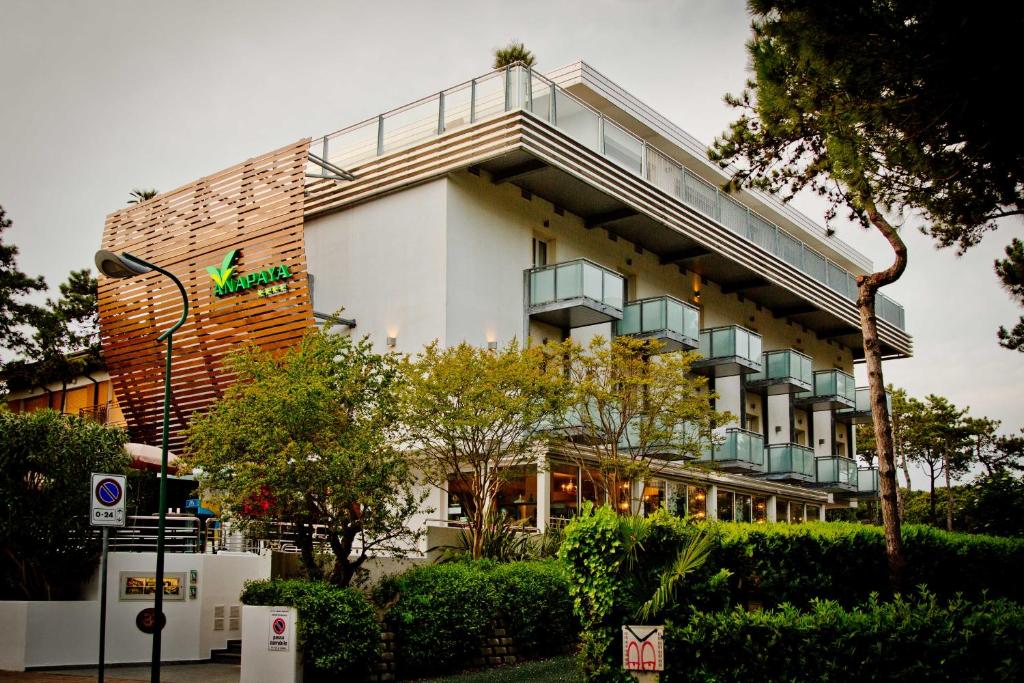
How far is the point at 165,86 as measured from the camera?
26.7m

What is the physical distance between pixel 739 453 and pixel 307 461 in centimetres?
1833

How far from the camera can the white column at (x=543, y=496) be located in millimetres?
25906

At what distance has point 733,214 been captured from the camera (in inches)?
1416

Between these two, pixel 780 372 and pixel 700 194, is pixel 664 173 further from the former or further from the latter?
pixel 780 372

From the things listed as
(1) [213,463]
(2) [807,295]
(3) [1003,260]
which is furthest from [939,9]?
(2) [807,295]

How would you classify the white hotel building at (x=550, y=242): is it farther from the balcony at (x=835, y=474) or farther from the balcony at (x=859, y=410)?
the balcony at (x=859, y=410)

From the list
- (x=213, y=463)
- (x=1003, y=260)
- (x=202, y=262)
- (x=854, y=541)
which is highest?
(x=202, y=262)

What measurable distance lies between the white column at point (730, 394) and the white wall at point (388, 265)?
1366 centimetres

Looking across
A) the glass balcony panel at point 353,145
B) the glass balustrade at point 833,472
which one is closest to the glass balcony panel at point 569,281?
the glass balcony panel at point 353,145

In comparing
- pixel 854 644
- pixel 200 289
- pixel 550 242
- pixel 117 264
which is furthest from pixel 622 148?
pixel 854 644

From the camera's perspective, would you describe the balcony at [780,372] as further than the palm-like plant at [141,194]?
No

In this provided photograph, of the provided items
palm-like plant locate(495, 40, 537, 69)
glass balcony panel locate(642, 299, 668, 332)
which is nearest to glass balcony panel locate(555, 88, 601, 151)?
glass balcony panel locate(642, 299, 668, 332)

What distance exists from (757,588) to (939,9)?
886 centimetres

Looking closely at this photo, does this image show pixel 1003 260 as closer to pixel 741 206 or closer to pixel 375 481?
pixel 375 481
